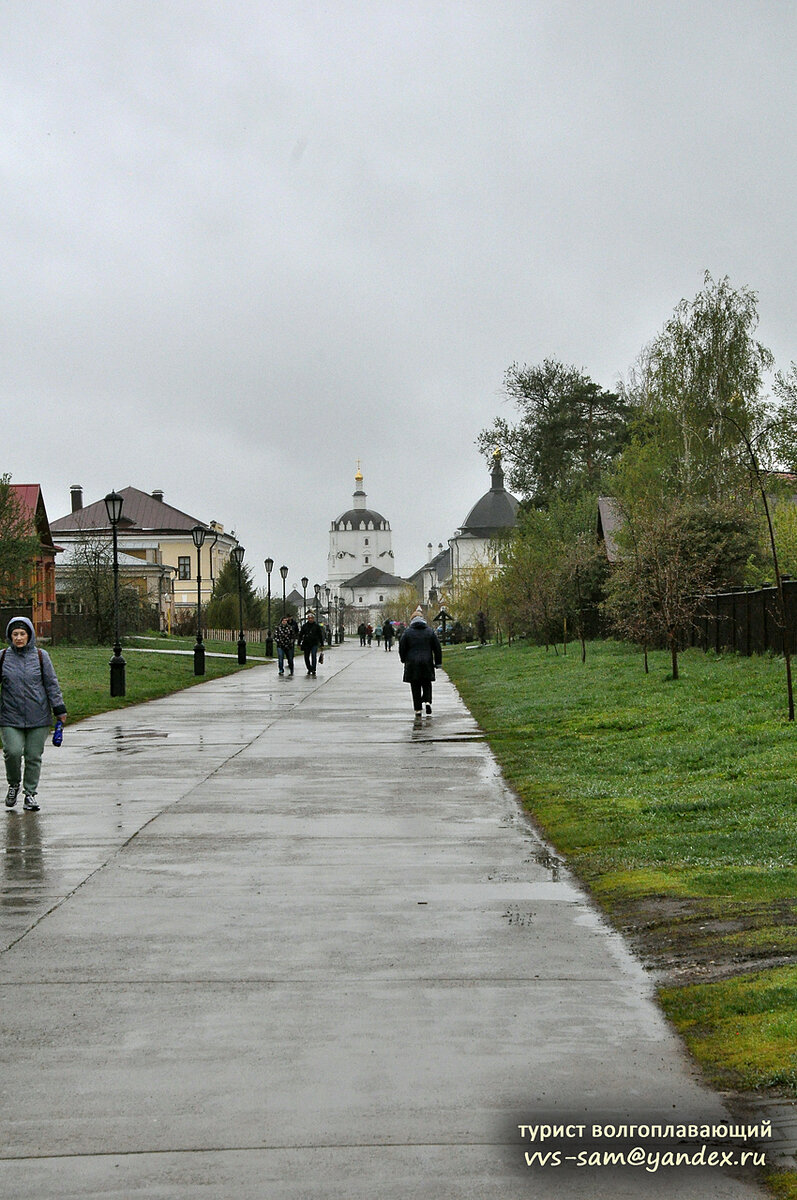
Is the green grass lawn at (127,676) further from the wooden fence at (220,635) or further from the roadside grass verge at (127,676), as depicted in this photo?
the wooden fence at (220,635)

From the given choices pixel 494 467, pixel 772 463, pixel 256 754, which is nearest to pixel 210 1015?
pixel 256 754

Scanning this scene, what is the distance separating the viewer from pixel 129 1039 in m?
5.39

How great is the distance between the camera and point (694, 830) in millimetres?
10055

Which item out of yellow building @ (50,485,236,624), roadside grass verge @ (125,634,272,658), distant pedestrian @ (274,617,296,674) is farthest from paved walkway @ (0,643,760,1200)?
yellow building @ (50,485,236,624)

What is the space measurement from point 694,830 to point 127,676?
2758cm

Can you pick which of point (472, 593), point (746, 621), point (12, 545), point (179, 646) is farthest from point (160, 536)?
point (746, 621)

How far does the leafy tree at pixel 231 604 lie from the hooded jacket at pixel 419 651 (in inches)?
1912

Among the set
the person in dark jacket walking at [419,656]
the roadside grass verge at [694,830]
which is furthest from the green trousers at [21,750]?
the person in dark jacket walking at [419,656]

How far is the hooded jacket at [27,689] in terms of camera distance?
12633 mm

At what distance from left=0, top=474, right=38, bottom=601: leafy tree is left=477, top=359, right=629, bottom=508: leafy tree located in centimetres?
2826

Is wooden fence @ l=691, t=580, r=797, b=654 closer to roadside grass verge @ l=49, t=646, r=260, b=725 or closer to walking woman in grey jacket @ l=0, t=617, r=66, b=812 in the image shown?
roadside grass verge @ l=49, t=646, r=260, b=725

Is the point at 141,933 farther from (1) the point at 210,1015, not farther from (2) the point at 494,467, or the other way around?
(2) the point at 494,467

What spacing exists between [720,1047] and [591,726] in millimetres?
13211

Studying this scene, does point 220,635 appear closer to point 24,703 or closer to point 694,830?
point 24,703
